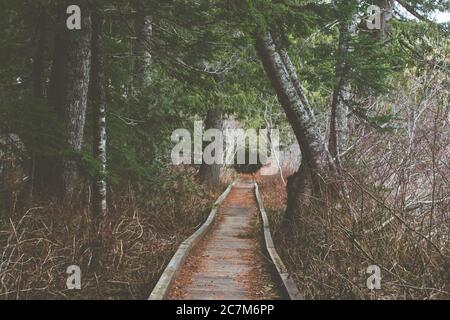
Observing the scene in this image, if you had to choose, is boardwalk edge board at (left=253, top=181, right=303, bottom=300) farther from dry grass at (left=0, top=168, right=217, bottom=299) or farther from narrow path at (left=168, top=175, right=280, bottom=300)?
dry grass at (left=0, top=168, right=217, bottom=299)

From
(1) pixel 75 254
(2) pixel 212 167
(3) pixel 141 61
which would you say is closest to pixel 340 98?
(3) pixel 141 61

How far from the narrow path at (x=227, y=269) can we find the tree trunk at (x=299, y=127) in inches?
55.3

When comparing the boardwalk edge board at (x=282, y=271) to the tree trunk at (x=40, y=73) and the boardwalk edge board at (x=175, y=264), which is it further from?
the tree trunk at (x=40, y=73)

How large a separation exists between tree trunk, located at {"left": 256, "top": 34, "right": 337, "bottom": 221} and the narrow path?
140 centimetres

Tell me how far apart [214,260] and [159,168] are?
→ 9.02 ft

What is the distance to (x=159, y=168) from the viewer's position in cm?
1086

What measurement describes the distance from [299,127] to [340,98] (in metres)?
0.99

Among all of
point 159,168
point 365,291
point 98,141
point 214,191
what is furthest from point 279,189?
point 365,291

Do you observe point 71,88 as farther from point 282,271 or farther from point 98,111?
point 282,271

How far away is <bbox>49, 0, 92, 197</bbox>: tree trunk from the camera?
815cm

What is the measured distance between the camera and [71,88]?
8.25 m

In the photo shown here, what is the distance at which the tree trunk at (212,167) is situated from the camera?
21.2m
